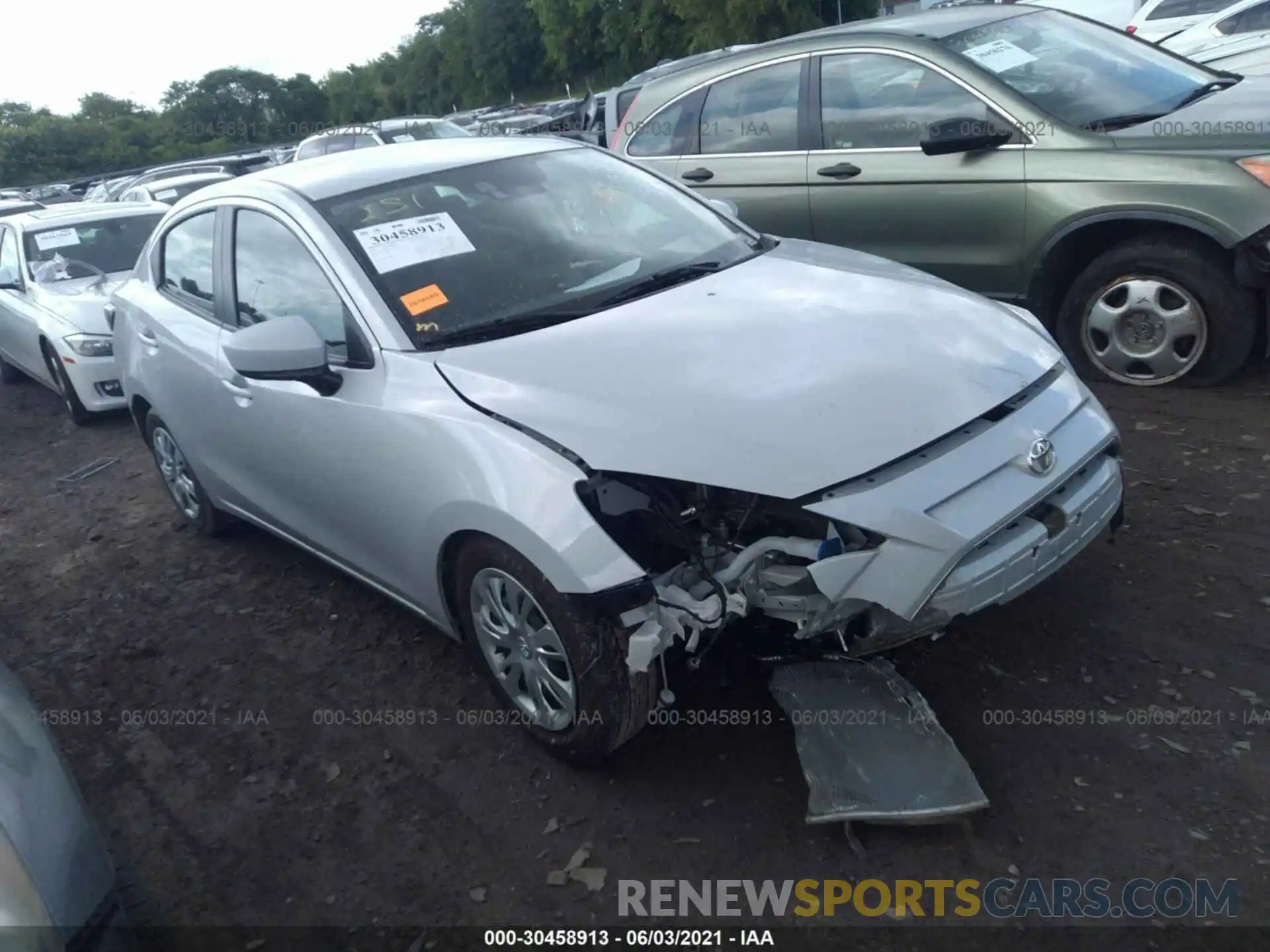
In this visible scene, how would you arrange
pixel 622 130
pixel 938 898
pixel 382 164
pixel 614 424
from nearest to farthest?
1. pixel 938 898
2. pixel 614 424
3. pixel 382 164
4. pixel 622 130

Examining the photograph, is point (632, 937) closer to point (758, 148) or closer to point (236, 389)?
point (236, 389)

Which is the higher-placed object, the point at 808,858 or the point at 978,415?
the point at 978,415

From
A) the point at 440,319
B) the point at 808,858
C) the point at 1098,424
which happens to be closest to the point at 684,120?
the point at 440,319

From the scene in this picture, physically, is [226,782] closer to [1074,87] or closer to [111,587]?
[111,587]

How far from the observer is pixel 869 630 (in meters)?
2.82

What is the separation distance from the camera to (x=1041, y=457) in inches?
112

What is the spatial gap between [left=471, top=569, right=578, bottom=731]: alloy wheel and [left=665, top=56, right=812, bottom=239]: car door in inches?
140

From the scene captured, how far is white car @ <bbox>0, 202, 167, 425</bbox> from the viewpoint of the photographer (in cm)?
772

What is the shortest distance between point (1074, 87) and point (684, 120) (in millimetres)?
2268

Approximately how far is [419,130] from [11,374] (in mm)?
8841

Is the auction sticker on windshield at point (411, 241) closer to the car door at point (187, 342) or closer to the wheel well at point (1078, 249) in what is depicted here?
the car door at point (187, 342)

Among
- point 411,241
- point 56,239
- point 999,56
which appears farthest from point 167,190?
point 411,241

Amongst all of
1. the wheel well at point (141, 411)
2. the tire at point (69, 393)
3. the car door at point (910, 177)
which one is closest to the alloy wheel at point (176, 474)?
the wheel well at point (141, 411)

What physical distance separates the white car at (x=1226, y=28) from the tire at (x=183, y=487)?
419 inches
